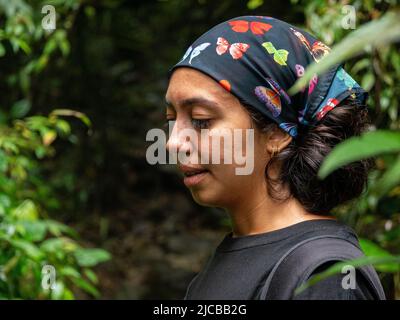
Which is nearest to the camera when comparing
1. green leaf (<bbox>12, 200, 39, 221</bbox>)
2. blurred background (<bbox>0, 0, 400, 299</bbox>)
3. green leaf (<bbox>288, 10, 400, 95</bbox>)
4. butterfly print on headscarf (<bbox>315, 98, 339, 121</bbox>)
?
green leaf (<bbox>288, 10, 400, 95</bbox>)

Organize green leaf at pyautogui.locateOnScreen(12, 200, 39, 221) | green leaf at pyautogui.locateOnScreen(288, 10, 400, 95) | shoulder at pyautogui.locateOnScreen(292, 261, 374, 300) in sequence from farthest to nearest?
1. green leaf at pyautogui.locateOnScreen(12, 200, 39, 221)
2. shoulder at pyautogui.locateOnScreen(292, 261, 374, 300)
3. green leaf at pyautogui.locateOnScreen(288, 10, 400, 95)

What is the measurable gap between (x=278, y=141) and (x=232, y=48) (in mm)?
233

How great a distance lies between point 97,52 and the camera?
5.04 meters

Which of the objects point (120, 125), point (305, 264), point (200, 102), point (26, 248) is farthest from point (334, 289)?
point (120, 125)

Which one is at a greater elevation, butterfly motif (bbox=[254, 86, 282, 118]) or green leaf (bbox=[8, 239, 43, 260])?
butterfly motif (bbox=[254, 86, 282, 118])

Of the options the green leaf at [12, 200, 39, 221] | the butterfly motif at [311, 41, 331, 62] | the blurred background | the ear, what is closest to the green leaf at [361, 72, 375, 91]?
the blurred background

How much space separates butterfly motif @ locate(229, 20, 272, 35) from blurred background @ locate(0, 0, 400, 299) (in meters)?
1.28

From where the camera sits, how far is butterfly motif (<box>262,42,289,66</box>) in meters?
1.33

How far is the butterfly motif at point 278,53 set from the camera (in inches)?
52.2

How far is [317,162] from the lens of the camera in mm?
1345

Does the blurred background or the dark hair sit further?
the blurred background

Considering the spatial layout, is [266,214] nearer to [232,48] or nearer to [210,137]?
[210,137]

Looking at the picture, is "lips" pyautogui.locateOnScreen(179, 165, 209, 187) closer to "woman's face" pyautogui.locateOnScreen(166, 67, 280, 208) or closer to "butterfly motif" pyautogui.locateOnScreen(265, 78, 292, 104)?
"woman's face" pyautogui.locateOnScreen(166, 67, 280, 208)

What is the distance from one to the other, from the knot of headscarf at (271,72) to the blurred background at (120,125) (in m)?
1.31
